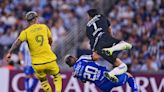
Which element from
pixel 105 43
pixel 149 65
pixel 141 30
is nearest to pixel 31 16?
pixel 105 43

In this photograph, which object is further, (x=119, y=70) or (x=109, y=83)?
(x=109, y=83)

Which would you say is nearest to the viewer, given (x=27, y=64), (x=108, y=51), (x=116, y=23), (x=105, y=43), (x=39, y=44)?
(x=108, y=51)

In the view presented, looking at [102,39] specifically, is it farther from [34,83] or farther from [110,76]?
[34,83]

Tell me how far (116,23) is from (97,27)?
8.95 meters

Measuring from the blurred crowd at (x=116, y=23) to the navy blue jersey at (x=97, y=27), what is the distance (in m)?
6.34

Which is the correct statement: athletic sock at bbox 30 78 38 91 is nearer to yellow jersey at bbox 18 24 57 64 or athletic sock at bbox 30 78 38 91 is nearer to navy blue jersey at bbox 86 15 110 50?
yellow jersey at bbox 18 24 57 64

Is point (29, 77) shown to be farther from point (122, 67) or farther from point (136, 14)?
point (136, 14)

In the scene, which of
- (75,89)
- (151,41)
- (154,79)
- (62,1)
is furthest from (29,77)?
(62,1)

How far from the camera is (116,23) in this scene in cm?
3014

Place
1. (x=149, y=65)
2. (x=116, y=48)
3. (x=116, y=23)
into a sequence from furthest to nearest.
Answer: (x=116, y=23) < (x=149, y=65) < (x=116, y=48)

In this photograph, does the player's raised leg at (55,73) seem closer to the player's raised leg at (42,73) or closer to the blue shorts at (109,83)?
the player's raised leg at (42,73)

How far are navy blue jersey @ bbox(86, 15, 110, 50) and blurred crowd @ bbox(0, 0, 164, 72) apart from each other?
20.8 feet

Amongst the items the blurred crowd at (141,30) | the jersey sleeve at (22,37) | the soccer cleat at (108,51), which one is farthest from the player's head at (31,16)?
the blurred crowd at (141,30)

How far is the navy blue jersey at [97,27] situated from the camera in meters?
21.2
